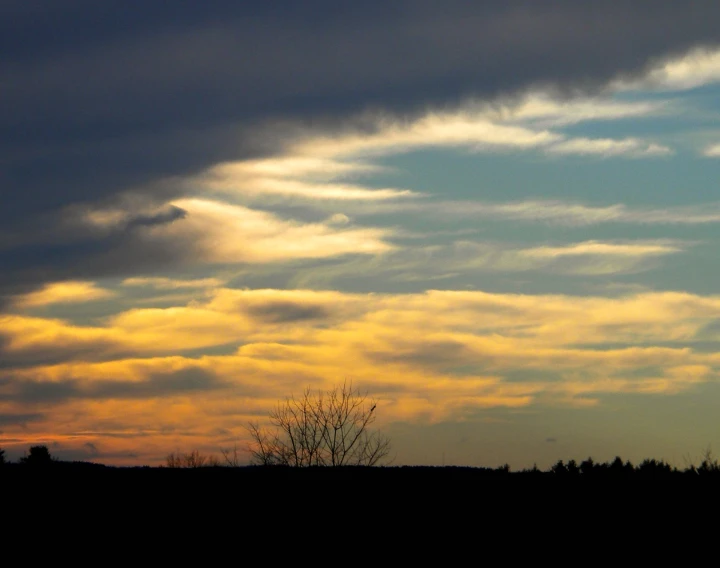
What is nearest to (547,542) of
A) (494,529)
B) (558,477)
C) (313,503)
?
(494,529)

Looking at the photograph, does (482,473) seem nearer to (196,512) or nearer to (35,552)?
(196,512)

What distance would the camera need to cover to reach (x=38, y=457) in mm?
36562

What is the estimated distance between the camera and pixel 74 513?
29297 mm

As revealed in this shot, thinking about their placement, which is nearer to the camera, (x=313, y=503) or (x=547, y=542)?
(x=547, y=542)

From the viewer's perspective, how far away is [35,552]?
26.4 meters

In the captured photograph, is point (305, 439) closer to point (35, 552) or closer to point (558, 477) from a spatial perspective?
point (558, 477)

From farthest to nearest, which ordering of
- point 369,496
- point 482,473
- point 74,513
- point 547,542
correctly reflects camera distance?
point 482,473 < point 369,496 < point 74,513 < point 547,542

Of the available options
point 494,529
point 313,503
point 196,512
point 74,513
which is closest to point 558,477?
point 494,529

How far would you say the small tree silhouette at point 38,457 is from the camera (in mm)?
35519

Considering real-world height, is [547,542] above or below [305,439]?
below

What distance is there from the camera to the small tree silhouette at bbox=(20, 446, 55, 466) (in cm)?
3552

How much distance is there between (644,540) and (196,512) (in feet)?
43.3

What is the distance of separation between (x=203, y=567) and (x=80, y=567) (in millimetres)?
3241

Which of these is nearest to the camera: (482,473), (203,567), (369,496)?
(203,567)
